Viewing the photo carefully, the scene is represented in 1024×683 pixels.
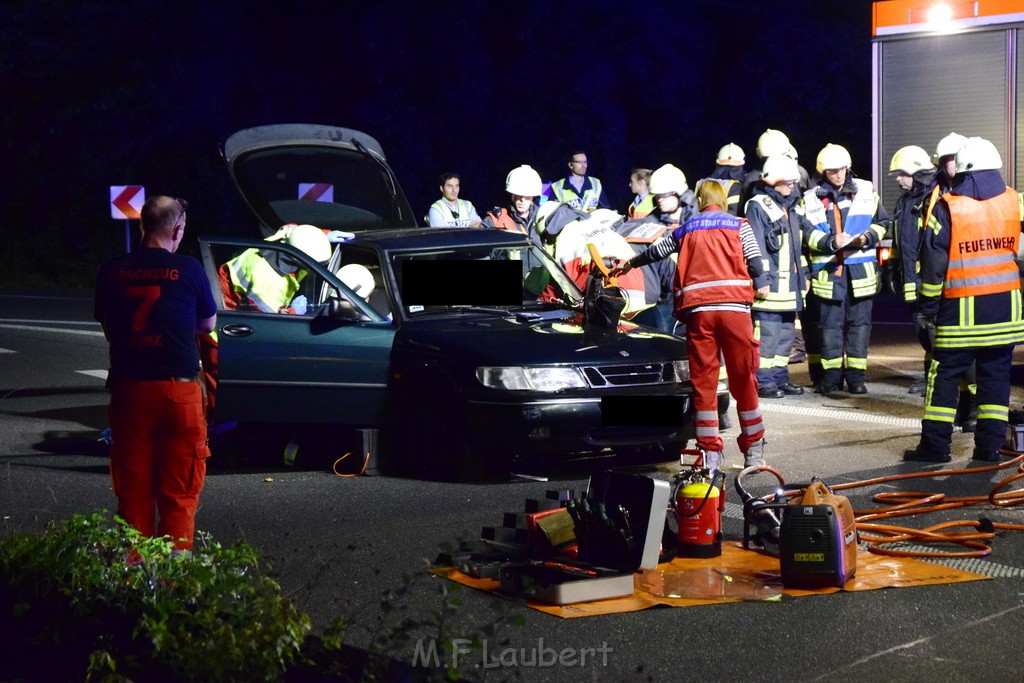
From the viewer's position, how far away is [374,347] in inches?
372

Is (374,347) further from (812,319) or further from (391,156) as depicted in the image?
(391,156)

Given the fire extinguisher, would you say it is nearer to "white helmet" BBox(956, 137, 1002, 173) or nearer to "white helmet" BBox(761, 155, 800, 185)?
"white helmet" BBox(956, 137, 1002, 173)

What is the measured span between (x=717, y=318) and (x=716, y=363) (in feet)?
0.91

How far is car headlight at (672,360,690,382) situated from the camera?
9453mm

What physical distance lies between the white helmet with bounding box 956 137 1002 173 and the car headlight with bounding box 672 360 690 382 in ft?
6.74

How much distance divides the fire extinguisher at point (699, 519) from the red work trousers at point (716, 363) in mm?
2043

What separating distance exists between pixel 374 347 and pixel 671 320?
2.89 metres

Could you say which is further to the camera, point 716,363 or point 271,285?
point 271,285

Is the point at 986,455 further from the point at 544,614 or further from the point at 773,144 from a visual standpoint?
the point at 773,144

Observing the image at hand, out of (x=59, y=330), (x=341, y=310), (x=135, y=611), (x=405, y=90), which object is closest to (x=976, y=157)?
(x=341, y=310)

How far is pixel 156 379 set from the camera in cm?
646

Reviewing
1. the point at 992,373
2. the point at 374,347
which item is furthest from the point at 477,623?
the point at 992,373

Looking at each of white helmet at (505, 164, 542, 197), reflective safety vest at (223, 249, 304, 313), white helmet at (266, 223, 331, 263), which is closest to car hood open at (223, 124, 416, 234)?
white helmet at (505, 164, 542, 197)

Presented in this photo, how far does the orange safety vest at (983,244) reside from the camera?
945 centimetres
